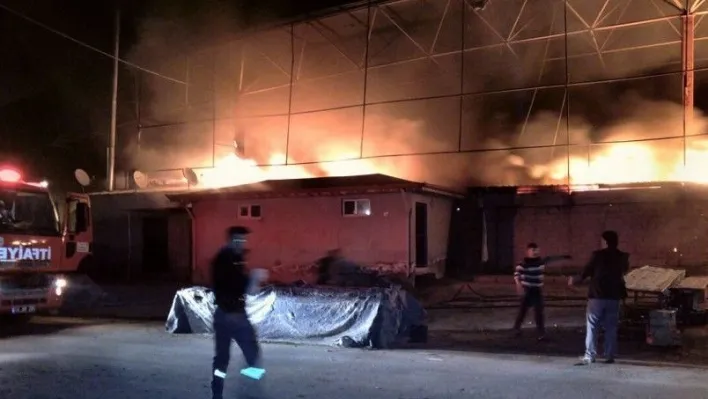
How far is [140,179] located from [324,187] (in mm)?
6875

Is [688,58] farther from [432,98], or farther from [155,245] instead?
[155,245]

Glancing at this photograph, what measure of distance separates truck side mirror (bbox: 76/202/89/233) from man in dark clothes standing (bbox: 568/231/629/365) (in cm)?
897

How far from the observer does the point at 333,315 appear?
9.76 metres

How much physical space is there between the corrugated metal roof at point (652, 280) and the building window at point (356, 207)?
23.1ft

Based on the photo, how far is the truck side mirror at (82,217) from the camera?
12445 mm

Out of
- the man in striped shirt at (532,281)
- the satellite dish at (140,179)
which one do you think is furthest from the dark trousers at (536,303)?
the satellite dish at (140,179)

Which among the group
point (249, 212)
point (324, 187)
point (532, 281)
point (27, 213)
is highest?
Answer: point (324, 187)

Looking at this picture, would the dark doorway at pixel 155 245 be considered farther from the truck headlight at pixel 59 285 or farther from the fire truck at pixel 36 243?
the truck headlight at pixel 59 285

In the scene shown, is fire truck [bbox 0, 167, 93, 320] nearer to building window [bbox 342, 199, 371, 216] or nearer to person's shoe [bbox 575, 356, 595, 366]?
building window [bbox 342, 199, 371, 216]

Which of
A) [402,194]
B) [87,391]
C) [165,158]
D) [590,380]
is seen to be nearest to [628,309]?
[590,380]

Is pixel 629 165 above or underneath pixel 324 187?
above

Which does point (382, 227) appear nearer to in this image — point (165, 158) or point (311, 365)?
point (311, 365)

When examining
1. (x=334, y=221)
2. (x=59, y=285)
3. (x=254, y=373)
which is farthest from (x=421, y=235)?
(x=254, y=373)

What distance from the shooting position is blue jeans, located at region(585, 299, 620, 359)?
312 inches
